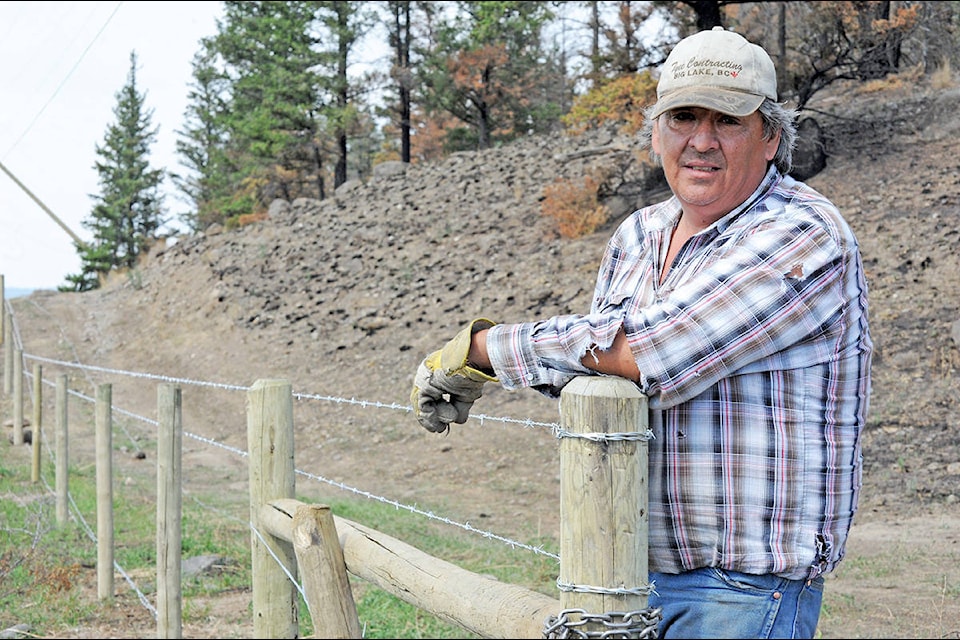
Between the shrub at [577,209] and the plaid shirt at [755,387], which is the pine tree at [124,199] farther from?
the plaid shirt at [755,387]

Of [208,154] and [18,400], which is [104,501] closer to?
[18,400]

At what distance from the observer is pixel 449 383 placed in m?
2.22

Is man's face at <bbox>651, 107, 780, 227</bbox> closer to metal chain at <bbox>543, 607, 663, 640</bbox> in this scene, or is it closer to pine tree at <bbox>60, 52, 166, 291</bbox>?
metal chain at <bbox>543, 607, 663, 640</bbox>

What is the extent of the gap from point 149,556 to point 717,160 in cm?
566

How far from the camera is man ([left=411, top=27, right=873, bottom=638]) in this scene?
183 cm

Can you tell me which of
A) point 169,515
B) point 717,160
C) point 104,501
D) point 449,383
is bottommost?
point 104,501

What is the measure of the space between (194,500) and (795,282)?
7.79 meters

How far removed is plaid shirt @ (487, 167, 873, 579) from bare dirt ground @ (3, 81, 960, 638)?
2.72m

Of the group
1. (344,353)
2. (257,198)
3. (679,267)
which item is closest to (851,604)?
(679,267)

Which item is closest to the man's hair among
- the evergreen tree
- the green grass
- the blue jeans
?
the blue jeans

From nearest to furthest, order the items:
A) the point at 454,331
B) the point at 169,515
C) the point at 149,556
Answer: the point at 169,515, the point at 149,556, the point at 454,331

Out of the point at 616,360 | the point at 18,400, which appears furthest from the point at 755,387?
the point at 18,400

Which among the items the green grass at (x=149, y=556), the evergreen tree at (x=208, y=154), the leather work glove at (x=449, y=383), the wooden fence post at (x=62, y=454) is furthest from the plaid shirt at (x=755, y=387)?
the evergreen tree at (x=208, y=154)

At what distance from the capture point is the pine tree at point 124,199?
124ft
